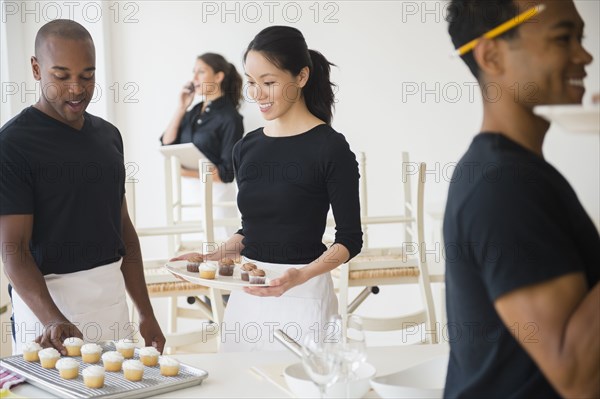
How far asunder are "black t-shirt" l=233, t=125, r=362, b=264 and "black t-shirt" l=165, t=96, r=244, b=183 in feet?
7.02

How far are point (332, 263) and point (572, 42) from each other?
119 centimetres

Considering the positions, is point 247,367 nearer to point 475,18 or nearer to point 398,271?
point 475,18

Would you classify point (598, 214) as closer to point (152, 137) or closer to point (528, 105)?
point (152, 137)

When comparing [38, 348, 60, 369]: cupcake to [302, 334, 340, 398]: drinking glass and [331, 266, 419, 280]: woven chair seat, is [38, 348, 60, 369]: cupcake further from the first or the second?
[331, 266, 419, 280]: woven chair seat

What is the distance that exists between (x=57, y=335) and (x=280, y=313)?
2.31 feet

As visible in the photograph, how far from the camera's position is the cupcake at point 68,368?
5.58ft

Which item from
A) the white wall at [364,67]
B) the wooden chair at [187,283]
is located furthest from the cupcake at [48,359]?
the white wall at [364,67]

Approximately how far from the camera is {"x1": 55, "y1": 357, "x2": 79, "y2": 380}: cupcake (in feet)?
5.58

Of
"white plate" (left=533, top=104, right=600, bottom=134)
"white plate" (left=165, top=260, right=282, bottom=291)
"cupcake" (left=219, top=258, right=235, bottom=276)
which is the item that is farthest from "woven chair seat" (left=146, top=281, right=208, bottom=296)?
"white plate" (left=533, top=104, right=600, bottom=134)

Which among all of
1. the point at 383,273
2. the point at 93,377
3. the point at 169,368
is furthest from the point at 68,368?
the point at 383,273

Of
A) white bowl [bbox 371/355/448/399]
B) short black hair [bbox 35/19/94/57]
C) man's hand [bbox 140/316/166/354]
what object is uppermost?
short black hair [bbox 35/19/94/57]

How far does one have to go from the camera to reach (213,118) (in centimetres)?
477

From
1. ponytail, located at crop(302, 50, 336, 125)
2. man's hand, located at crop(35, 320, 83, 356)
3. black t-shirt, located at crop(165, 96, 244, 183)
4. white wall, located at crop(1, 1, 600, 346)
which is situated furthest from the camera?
white wall, located at crop(1, 1, 600, 346)

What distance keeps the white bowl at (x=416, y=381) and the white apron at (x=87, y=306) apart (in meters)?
0.93
